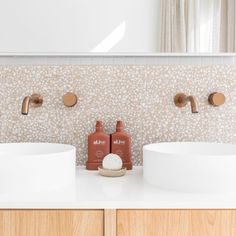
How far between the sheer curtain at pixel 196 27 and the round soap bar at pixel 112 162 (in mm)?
505

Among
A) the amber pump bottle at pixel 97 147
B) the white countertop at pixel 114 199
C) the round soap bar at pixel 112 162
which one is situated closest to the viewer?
the white countertop at pixel 114 199

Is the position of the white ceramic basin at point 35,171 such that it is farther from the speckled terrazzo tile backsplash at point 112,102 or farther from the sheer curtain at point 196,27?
the sheer curtain at point 196,27

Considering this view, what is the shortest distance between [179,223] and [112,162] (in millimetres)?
358

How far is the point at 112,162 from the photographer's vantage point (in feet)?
3.94

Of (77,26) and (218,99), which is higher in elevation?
(77,26)

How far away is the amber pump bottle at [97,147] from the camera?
131 cm

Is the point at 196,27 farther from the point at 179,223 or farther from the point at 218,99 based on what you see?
the point at 179,223

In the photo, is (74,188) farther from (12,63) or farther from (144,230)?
(12,63)

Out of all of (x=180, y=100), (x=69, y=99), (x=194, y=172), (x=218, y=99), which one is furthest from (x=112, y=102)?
(x=194, y=172)

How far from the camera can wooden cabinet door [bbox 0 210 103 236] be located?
0.92 meters

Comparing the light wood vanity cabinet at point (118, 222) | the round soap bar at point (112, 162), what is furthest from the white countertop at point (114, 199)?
the round soap bar at point (112, 162)

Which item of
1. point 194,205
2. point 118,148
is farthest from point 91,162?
point 194,205

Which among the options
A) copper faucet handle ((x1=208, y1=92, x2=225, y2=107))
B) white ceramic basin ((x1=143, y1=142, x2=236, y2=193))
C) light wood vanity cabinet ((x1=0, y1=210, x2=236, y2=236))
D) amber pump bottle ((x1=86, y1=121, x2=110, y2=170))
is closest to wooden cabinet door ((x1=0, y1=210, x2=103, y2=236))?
light wood vanity cabinet ((x1=0, y1=210, x2=236, y2=236))

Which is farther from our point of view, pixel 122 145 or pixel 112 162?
pixel 122 145
